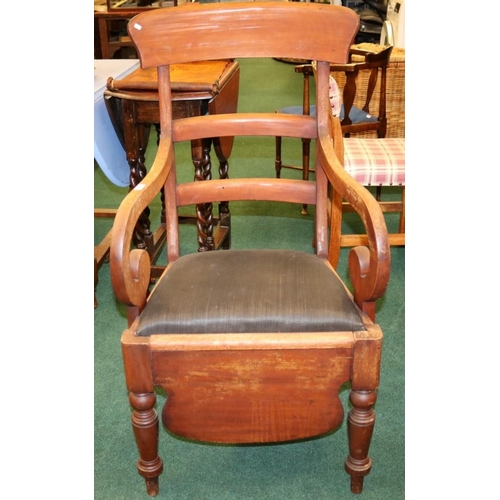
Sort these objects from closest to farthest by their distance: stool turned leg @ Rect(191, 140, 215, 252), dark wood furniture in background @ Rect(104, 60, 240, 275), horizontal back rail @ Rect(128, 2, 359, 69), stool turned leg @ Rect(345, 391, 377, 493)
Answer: stool turned leg @ Rect(345, 391, 377, 493)
horizontal back rail @ Rect(128, 2, 359, 69)
dark wood furniture in background @ Rect(104, 60, 240, 275)
stool turned leg @ Rect(191, 140, 215, 252)

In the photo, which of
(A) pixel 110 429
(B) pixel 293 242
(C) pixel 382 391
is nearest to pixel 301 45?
(C) pixel 382 391

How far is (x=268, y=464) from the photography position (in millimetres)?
1698

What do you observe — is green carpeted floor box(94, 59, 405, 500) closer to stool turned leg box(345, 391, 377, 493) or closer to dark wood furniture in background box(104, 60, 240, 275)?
stool turned leg box(345, 391, 377, 493)

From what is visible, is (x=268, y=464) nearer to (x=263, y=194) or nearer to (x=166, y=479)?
(x=166, y=479)

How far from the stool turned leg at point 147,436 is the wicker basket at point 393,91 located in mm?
2401

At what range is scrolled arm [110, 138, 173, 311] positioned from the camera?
4.21 ft

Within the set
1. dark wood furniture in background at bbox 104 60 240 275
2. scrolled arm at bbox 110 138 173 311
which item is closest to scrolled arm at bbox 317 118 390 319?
scrolled arm at bbox 110 138 173 311

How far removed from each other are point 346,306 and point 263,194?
0.47 metres

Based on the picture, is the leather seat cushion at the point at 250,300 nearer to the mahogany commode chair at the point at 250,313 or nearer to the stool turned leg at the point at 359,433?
the mahogany commode chair at the point at 250,313

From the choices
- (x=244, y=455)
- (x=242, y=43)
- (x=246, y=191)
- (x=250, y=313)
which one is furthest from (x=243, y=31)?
(x=244, y=455)

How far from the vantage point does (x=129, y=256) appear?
1.33 meters

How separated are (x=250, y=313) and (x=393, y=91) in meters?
2.68

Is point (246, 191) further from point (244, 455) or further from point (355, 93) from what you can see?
point (355, 93)

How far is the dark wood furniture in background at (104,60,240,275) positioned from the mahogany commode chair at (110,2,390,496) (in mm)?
521
